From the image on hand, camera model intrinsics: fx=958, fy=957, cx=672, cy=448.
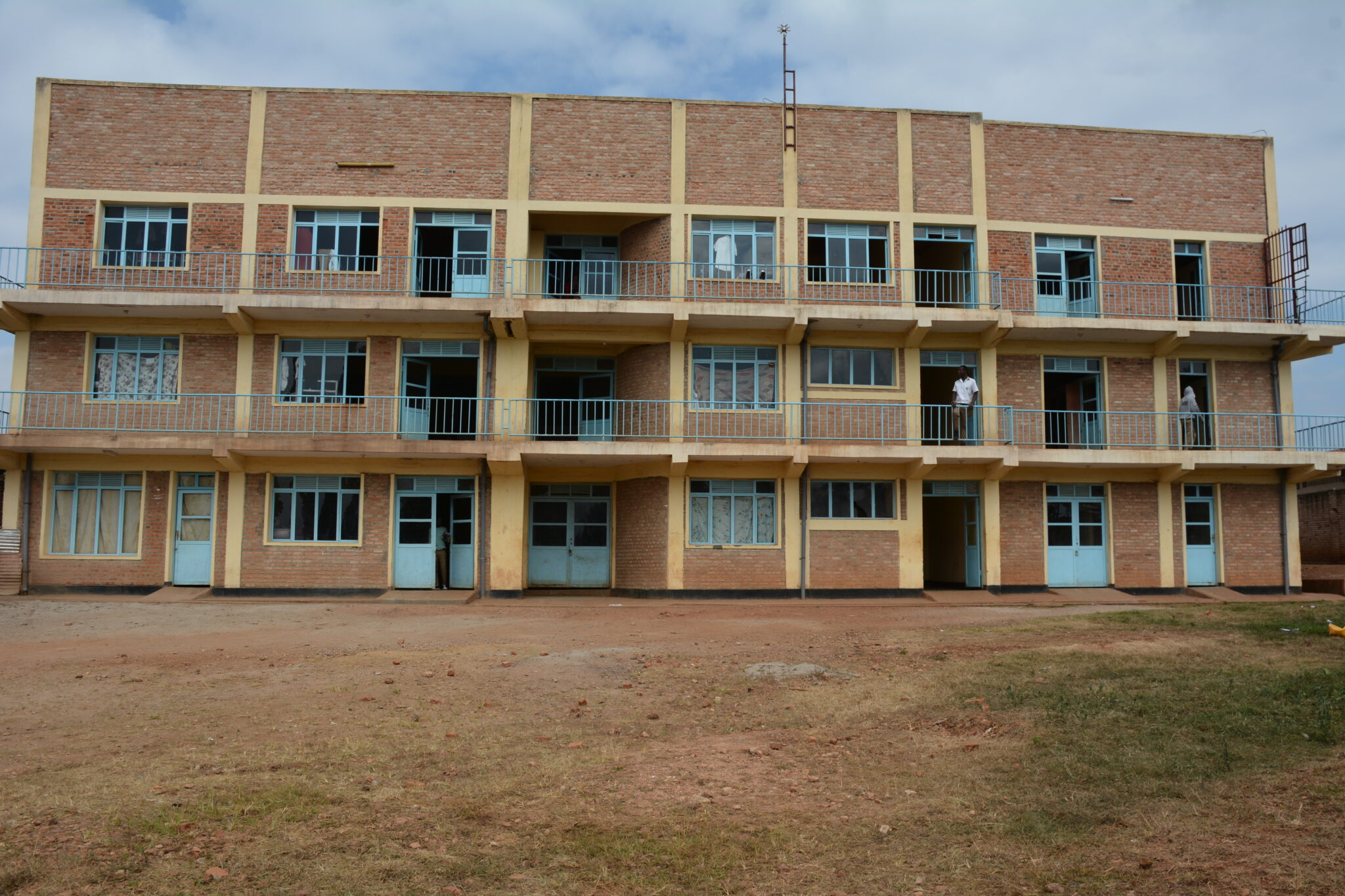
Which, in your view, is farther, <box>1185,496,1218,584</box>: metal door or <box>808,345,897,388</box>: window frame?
<box>1185,496,1218,584</box>: metal door

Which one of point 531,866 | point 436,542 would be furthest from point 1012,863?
point 436,542

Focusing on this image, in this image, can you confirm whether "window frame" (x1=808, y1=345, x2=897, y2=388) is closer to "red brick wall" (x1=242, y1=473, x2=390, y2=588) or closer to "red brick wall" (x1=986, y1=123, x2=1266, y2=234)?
"red brick wall" (x1=986, y1=123, x2=1266, y2=234)

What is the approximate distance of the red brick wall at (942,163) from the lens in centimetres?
2253

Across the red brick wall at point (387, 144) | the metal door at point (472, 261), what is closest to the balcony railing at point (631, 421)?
the metal door at point (472, 261)

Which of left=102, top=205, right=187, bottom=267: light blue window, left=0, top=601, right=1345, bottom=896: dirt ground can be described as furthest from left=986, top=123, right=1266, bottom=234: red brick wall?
left=102, top=205, right=187, bottom=267: light blue window

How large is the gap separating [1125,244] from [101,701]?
2300 cm

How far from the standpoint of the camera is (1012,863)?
5.33m

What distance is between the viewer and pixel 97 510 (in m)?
21.2

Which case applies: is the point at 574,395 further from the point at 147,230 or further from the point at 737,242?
the point at 147,230

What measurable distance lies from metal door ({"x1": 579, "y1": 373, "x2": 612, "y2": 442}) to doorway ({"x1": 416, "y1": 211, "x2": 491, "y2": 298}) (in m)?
3.59

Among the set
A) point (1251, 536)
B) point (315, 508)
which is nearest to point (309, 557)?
point (315, 508)

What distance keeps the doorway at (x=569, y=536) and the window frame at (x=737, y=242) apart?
5860 mm

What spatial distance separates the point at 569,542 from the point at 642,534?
7.64 ft

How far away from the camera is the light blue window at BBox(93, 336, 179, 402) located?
Answer: 21312mm
